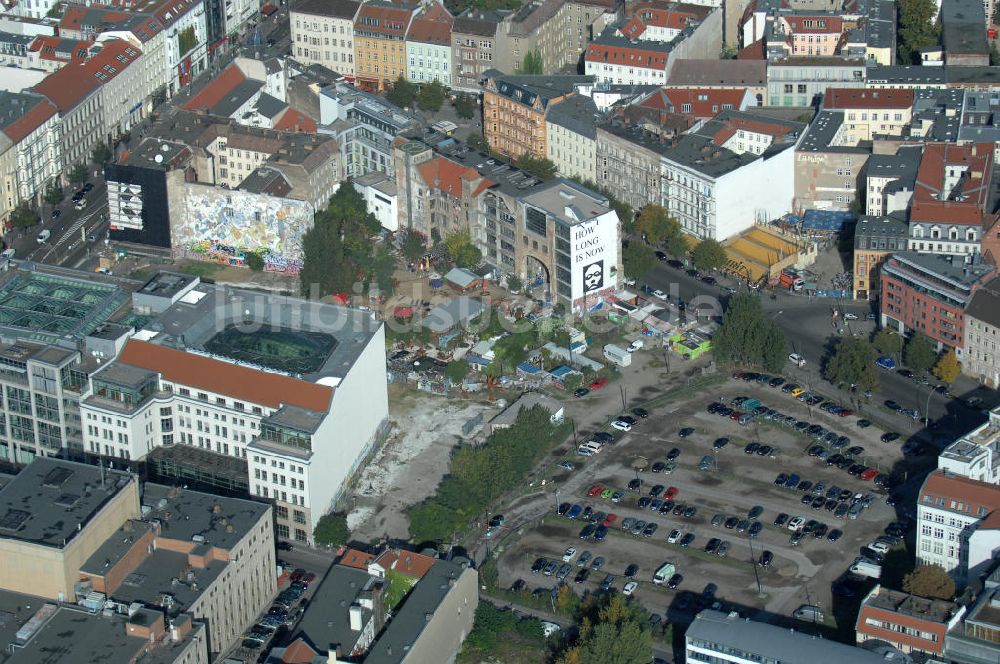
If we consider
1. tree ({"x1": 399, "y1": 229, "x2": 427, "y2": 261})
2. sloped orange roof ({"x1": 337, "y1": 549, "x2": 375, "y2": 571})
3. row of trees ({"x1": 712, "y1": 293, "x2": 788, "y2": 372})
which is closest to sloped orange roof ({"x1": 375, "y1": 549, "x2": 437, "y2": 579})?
sloped orange roof ({"x1": 337, "y1": 549, "x2": 375, "y2": 571})

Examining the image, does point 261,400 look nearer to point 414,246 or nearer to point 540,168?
point 414,246

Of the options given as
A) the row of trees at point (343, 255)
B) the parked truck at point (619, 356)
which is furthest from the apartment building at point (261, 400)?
the parked truck at point (619, 356)

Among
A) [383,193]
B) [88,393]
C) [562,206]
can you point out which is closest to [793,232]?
[562,206]

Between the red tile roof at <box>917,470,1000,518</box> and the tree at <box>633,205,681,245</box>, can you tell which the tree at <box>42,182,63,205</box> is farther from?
the red tile roof at <box>917,470,1000,518</box>

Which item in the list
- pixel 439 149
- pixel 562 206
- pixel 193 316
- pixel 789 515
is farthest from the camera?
pixel 439 149

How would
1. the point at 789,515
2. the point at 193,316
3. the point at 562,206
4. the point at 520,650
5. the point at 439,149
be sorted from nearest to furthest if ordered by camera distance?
the point at 520,650 < the point at 789,515 < the point at 193,316 < the point at 562,206 < the point at 439,149

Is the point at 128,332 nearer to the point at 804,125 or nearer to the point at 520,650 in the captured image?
the point at 520,650

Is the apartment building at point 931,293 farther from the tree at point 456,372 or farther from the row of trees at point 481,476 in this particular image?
the tree at point 456,372

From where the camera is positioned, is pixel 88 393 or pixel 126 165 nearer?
pixel 88 393
